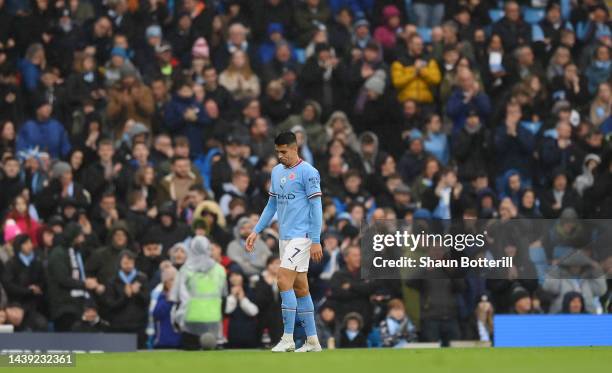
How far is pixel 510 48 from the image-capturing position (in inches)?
1136

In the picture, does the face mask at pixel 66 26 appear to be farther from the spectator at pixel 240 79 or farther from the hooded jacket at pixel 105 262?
the hooded jacket at pixel 105 262

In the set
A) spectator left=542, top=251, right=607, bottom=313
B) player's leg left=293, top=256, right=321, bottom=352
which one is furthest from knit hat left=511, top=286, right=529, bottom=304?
player's leg left=293, top=256, right=321, bottom=352

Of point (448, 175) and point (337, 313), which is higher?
point (448, 175)

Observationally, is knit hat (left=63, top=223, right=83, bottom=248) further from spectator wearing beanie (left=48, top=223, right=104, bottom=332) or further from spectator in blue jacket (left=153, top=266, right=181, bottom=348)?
spectator in blue jacket (left=153, top=266, right=181, bottom=348)

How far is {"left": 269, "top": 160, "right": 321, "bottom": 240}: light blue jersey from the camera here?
16.4 metres

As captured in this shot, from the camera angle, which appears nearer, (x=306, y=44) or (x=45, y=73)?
(x=45, y=73)

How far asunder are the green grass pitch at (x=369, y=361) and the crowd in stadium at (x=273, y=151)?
15.4 feet

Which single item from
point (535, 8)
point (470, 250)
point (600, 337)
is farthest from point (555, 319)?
point (535, 8)

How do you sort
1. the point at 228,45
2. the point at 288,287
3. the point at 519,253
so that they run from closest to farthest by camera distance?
the point at 288,287 < the point at 519,253 < the point at 228,45

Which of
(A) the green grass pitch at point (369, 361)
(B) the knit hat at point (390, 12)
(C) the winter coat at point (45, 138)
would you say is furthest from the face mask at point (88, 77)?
(A) the green grass pitch at point (369, 361)

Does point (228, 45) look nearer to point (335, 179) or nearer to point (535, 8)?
point (335, 179)

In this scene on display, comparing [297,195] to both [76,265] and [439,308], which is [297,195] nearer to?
[439,308]

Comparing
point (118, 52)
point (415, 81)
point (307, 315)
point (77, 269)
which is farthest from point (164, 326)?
point (415, 81)

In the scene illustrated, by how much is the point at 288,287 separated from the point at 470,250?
20.3 feet
